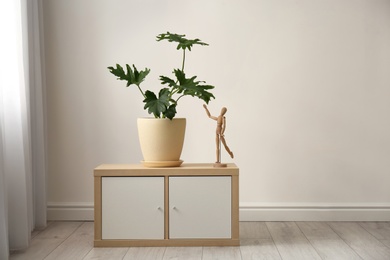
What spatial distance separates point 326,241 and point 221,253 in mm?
636

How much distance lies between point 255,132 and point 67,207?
4.28ft

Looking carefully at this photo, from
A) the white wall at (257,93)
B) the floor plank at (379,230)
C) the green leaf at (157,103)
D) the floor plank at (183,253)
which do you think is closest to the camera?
the floor plank at (183,253)

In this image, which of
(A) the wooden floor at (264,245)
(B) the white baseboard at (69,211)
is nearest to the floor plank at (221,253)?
(A) the wooden floor at (264,245)

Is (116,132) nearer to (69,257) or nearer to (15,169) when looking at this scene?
(15,169)

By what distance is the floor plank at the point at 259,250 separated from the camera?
298 centimetres

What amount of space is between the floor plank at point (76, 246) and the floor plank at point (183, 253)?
1.35ft

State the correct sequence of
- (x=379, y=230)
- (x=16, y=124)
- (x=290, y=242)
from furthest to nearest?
(x=379, y=230)
(x=290, y=242)
(x=16, y=124)

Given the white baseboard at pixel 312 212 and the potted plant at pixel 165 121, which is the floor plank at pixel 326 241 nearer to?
the white baseboard at pixel 312 212

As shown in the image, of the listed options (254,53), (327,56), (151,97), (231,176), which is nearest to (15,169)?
(151,97)

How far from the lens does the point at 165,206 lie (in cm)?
322

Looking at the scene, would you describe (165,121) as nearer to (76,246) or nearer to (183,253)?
(183,253)

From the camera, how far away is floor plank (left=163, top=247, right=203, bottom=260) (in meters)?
2.98

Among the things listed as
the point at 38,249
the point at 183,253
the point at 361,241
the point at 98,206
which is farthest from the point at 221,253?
the point at 38,249

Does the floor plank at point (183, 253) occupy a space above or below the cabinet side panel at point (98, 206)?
below
